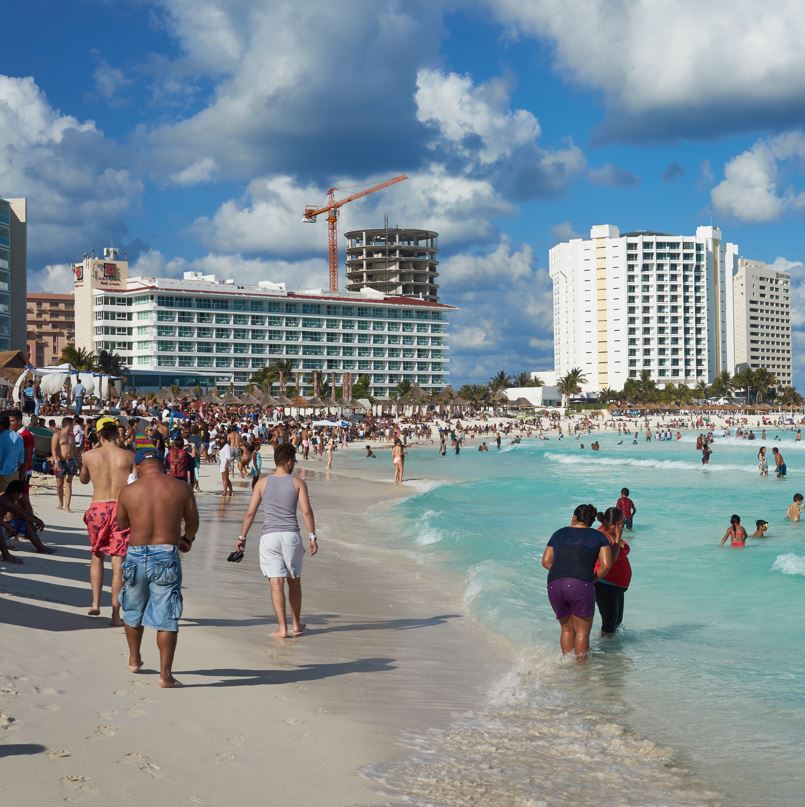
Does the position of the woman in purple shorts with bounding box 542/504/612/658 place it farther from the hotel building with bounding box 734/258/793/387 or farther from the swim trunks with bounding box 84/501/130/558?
the hotel building with bounding box 734/258/793/387

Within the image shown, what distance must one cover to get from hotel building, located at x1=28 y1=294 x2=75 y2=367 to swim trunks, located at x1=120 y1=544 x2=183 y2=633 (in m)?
141

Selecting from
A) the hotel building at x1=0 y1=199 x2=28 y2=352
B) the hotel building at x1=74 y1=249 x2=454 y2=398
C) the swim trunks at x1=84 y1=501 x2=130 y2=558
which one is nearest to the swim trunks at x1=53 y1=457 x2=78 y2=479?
the swim trunks at x1=84 y1=501 x2=130 y2=558

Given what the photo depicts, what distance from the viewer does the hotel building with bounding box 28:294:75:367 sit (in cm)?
14100

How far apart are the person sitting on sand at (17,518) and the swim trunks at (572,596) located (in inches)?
221

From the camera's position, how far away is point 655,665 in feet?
27.8

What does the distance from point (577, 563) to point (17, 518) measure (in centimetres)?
675

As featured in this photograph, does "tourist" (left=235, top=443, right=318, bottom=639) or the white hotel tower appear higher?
the white hotel tower

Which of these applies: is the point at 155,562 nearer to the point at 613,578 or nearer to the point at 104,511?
the point at 104,511

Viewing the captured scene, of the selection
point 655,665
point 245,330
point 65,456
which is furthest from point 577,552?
point 245,330

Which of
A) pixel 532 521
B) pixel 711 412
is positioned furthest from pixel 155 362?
pixel 532 521

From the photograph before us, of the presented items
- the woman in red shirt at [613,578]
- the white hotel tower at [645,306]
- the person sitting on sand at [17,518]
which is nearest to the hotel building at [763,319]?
the white hotel tower at [645,306]

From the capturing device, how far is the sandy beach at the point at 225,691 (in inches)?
180

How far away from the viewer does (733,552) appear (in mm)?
17031

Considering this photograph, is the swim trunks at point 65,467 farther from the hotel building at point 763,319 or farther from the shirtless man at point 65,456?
the hotel building at point 763,319
